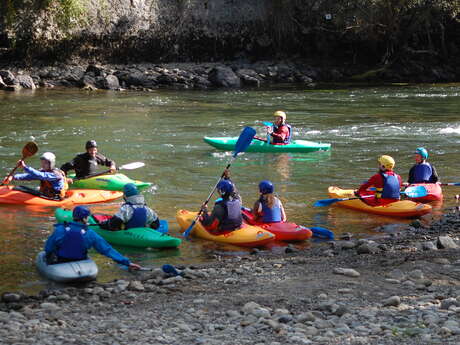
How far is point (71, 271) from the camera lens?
7.41 m

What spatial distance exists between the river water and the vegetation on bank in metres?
4.44

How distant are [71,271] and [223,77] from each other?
2310 centimetres

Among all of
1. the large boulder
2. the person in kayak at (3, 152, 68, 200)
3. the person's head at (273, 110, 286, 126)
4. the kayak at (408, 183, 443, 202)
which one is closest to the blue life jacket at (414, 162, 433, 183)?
the kayak at (408, 183, 443, 202)

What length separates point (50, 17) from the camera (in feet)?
102

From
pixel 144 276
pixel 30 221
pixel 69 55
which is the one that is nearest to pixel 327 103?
pixel 69 55

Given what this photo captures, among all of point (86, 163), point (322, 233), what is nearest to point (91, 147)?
point (86, 163)

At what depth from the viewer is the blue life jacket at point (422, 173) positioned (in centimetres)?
1167

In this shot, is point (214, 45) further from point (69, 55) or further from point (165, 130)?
point (165, 130)

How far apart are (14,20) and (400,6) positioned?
16.3m

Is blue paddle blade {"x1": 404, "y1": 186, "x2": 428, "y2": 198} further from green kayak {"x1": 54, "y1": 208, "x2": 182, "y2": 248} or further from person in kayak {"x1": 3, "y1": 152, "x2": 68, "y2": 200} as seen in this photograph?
person in kayak {"x1": 3, "y1": 152, "x2": 68, "y2": 200}

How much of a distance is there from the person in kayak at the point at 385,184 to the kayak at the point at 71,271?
4.91m

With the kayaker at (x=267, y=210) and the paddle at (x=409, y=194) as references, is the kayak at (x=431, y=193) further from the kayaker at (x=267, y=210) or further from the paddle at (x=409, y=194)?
the kayaker at (x=267, y=210)

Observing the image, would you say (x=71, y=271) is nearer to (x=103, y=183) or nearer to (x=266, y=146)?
(x=103, y=183)

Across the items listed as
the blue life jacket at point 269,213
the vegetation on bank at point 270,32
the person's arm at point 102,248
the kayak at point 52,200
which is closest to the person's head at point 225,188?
the blue life jacket at point 269,213
